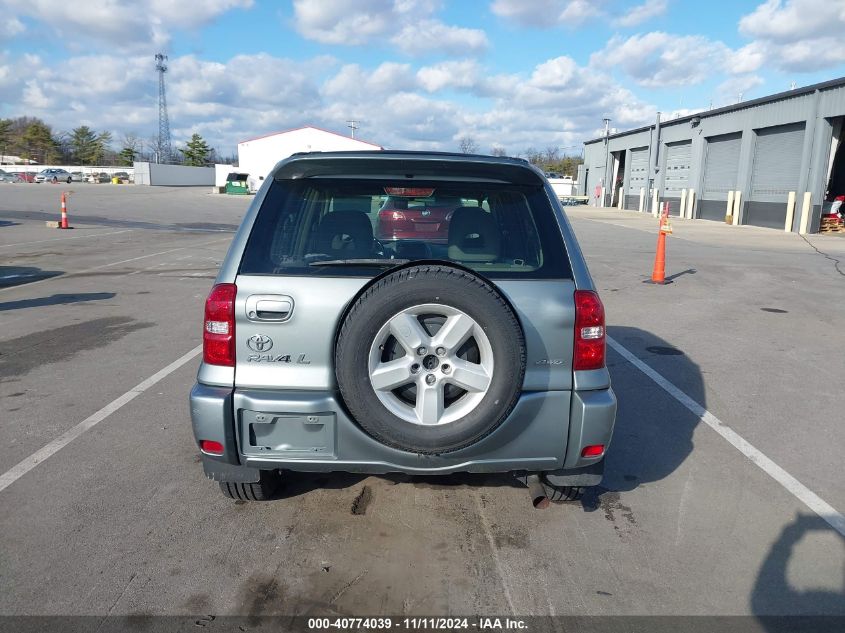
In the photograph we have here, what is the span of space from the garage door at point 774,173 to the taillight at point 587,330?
29.5 m

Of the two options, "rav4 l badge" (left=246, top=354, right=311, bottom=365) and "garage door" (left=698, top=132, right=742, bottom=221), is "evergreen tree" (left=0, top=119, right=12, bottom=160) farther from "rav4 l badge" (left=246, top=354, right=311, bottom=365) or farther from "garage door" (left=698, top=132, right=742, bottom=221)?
"rav4 l badge" (left=246, top=354, right=311, bottom=365)

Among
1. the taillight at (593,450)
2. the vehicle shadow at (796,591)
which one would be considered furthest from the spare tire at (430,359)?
the vehicle shadow at (796,591)

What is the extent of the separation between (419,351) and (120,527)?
190 cm

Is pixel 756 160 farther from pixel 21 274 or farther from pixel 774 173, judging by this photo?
pixel 21 274

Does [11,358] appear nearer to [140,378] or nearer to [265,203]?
[140,378]

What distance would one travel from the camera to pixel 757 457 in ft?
15.8

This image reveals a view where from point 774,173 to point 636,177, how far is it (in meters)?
18.9

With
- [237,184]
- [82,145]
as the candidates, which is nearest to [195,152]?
[82,145]

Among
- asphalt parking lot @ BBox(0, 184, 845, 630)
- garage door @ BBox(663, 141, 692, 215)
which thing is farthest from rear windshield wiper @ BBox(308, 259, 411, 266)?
garage door @ BBox(663, 141, 692, 215)

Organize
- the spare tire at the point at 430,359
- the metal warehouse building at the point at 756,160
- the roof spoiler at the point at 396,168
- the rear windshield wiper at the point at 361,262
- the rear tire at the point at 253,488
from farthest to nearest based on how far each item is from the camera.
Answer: the metal warehouse building at the point at 756,160
the rear tire at the point at 253,488
the roof spoiler at the point at 396,168
the rear windshield wiper at the point at 361,262
the spare tire at the point at 430,359

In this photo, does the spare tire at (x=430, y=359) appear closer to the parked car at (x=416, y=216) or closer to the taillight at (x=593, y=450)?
the taillight at (x=593, y=450)

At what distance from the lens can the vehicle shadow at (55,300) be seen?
995cm

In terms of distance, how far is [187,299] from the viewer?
34.9 feet

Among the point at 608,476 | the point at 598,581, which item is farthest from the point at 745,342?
the point at 598,581
